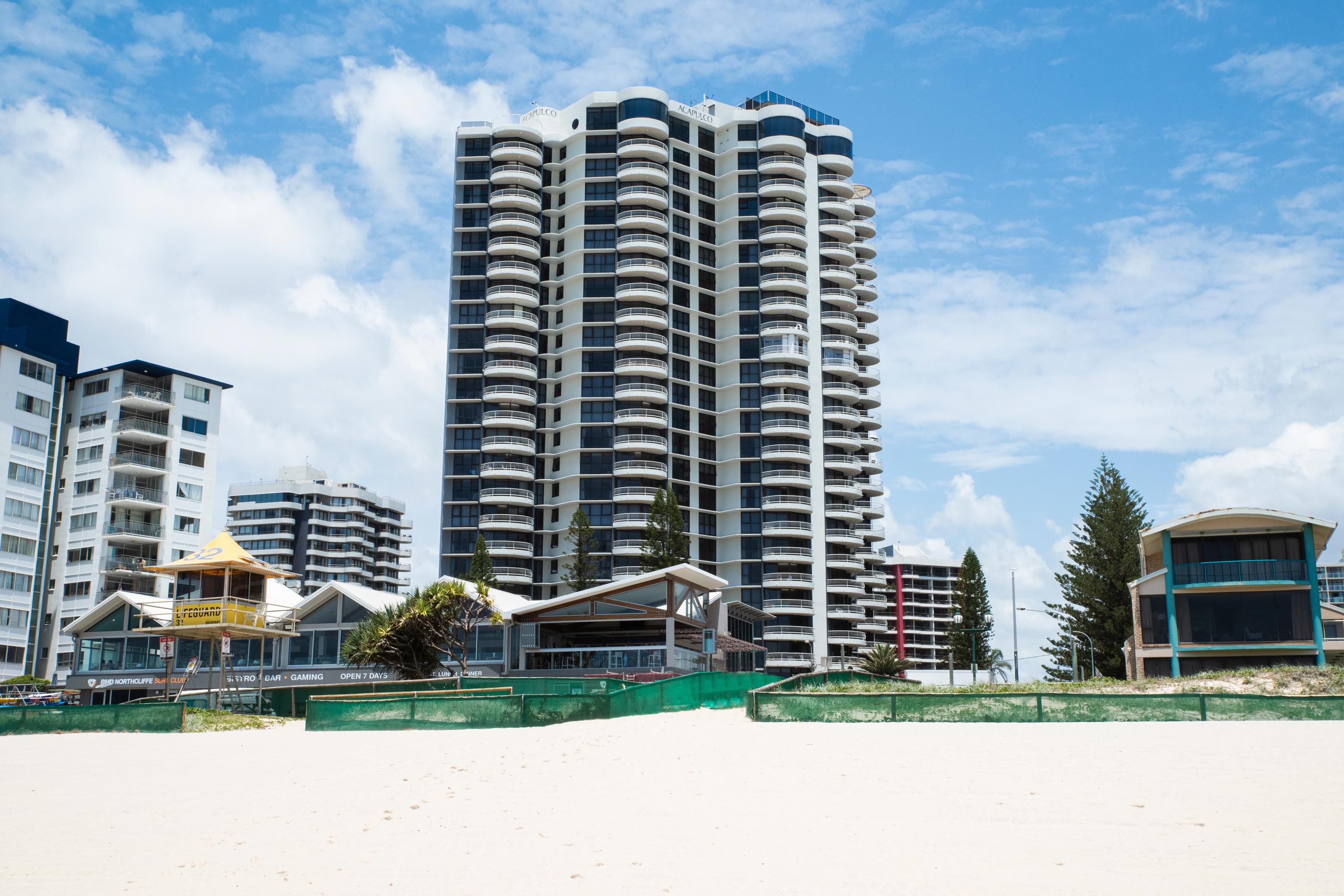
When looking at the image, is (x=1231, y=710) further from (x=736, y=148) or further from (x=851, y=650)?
(x=736, y=148)

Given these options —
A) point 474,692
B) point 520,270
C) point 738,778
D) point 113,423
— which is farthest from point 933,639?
point 738,778

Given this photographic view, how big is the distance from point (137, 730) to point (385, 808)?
18592mm

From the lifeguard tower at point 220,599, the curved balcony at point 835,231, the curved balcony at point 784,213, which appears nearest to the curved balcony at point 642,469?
the curved balcony at point 784,213

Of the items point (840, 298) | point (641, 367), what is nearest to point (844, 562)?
point (641, 367)

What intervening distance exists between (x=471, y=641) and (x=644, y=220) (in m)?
56.8

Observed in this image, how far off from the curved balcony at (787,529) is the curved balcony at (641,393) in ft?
48.8

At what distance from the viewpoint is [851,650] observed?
4220 inches

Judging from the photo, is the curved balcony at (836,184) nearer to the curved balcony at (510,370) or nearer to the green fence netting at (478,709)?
the curved balcony at (510,370)

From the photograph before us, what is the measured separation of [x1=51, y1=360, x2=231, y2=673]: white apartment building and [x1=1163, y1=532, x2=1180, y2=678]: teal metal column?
72.8 metres

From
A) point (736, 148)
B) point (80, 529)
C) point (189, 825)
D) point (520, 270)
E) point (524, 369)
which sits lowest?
point (189, 825)

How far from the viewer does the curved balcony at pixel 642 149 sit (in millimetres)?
107375

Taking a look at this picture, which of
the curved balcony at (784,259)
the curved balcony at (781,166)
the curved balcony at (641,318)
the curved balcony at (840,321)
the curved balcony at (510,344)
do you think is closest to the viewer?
the curved balcony at (510,344)

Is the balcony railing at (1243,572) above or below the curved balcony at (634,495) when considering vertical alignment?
below

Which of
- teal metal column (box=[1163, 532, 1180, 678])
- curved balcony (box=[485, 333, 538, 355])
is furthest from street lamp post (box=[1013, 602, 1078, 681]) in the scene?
curved balcony (box=[485, 333, 538, 355])
